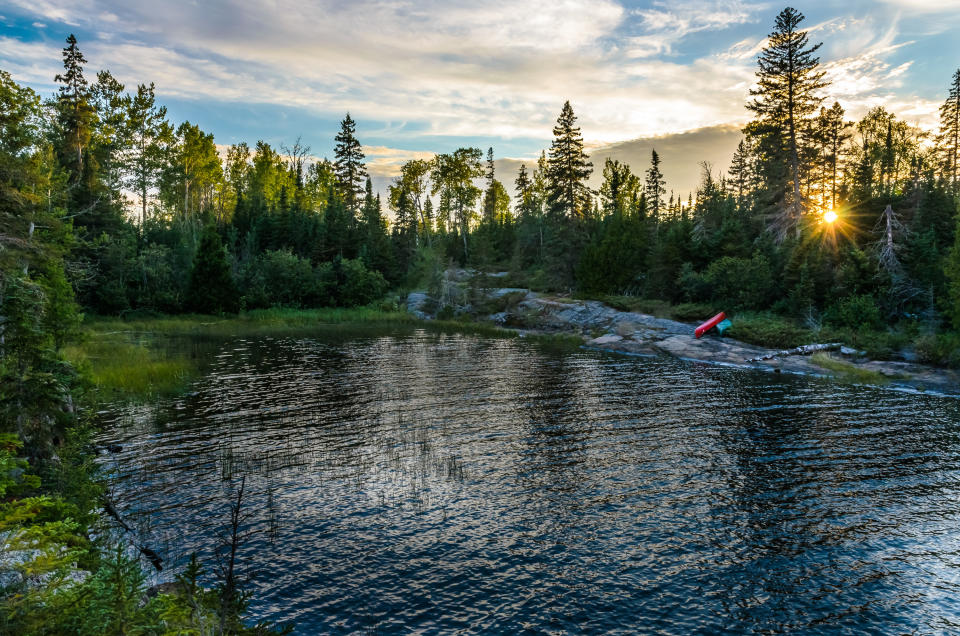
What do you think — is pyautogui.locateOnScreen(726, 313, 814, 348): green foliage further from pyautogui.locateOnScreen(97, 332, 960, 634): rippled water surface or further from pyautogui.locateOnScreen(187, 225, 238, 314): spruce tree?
pyautogui.locateOnScreen(187, 225, 238, 314): spruce tree

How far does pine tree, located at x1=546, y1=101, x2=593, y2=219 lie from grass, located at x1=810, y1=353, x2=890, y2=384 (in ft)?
119

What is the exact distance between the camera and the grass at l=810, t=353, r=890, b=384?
29.0 meters

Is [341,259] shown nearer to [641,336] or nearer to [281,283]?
[281,283]

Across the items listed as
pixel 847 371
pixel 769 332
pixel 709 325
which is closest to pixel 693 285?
pixel 709 325

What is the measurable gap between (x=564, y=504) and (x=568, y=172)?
57.7 meters

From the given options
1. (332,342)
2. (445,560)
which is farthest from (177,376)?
(445,560)

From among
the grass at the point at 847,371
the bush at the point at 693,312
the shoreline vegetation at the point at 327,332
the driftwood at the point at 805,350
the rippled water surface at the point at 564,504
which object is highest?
the bush at the point at 693,312

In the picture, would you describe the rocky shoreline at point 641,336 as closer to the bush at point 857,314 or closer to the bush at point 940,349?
the bush at point 940,349

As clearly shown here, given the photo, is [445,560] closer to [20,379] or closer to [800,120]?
[20,379]

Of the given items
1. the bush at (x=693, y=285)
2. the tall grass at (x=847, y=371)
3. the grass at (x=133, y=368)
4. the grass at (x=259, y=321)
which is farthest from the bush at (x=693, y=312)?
the grass at (x=133, y=368)

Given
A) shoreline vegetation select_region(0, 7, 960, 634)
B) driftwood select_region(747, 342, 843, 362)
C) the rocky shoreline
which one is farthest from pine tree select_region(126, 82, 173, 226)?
driftwood select_region(747, 342, 843, 362)

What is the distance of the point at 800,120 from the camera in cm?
4862

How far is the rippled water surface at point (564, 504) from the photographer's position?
355 inches

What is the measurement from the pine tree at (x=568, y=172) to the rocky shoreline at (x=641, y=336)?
12.5 meters
